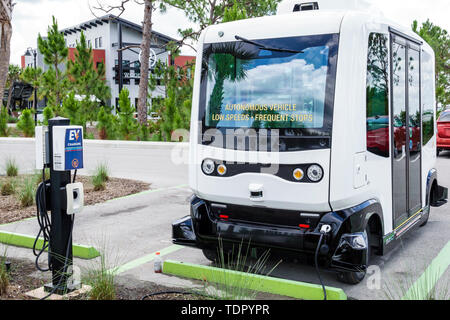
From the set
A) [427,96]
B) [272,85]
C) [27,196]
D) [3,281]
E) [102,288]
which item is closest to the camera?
[102,288]

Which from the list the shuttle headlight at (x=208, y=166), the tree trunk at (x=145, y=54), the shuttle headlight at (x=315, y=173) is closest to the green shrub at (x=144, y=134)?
the tree trunk at (x=145, y=54)

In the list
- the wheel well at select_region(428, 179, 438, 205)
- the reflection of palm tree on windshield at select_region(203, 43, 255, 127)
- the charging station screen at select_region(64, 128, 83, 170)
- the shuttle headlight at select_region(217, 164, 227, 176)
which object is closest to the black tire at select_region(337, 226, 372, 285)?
the shuttle headlight at select_region(217, 164, 227, 176)

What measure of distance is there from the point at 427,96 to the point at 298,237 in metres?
3.34

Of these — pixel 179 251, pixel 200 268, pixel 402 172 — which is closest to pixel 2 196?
pixel 179 251

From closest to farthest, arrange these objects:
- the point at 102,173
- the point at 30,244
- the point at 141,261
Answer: the point at 141,261
the point at 30,244
the point at 102,173

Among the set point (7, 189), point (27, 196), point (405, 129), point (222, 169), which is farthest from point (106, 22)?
point (222, 169)

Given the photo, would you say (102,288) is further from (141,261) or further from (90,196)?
(90,196)

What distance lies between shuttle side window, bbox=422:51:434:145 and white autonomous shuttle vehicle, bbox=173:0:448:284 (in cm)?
109

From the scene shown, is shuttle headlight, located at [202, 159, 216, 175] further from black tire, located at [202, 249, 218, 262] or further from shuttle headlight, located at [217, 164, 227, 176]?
black tire, located at [202, 249, 218, 262]

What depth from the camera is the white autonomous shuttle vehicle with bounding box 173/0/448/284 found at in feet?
14.6

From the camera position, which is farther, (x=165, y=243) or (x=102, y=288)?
(x=165, y=243)

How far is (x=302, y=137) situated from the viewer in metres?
4.58

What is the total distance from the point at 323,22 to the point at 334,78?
0.54m

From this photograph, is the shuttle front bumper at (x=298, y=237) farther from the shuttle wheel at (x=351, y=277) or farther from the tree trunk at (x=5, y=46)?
the tree trunk at (x=5, y=46)
